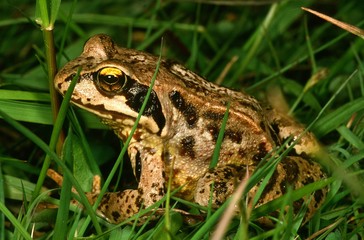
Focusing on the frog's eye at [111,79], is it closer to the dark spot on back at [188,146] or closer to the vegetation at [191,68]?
the vegetation at [191,68]

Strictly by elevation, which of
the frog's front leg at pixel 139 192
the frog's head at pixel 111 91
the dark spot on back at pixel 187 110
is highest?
the frog's head at pixel 111 91

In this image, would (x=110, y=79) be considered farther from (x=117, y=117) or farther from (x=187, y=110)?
(x=187, y=110)

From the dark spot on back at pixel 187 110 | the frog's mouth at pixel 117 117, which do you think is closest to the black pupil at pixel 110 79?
the frog's mouth at pixel 117 117

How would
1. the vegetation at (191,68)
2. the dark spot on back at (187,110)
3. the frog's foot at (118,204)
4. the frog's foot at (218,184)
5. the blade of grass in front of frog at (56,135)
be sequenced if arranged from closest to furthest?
the blade of grass in front of frog at (56,135), the vegetation at (191,68), the frog's foot at (218,184), the frog's foot at (118,204), the dark spot on back at (187,110)

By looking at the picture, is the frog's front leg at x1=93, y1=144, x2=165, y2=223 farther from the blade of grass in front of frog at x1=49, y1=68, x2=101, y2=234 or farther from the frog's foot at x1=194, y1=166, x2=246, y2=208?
the blade of grass in front of frog at x1=49, y1=68, x2=101, y2=234

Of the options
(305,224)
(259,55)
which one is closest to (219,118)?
(305,224)

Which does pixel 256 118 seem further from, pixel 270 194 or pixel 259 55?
pixel 259 55
